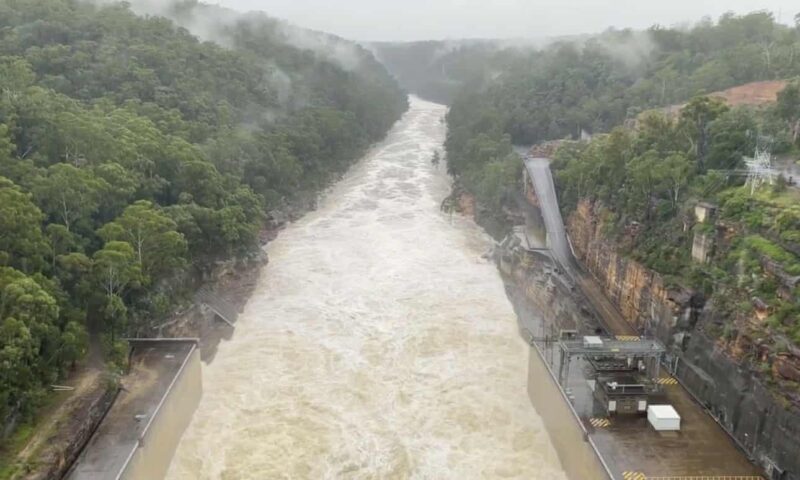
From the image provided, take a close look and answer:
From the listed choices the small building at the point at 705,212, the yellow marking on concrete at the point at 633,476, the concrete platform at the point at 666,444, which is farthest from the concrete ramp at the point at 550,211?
the yellow marking on concrete at the point at 633,476

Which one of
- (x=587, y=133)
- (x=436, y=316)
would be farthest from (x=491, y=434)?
(x=587, y=133)

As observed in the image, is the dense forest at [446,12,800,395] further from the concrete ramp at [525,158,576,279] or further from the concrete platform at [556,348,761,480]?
the concrete platform at [556,348,761,480]

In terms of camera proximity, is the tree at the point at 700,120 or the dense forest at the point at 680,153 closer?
the dense forest at the point at 680,153

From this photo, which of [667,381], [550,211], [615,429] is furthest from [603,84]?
Answer: [615,429]

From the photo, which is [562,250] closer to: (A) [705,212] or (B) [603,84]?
(A) [705,212]

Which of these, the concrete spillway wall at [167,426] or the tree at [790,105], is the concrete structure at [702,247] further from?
the concrete spillway wall at [167,426]
